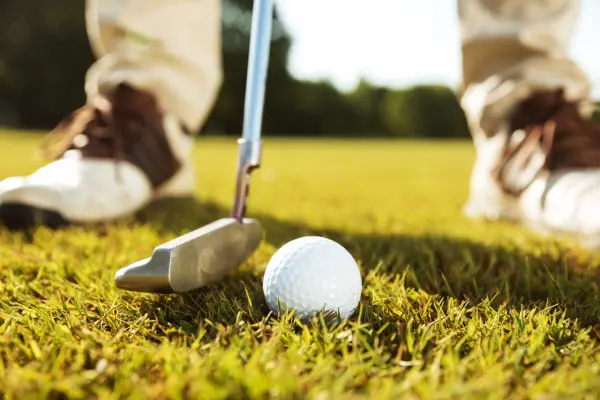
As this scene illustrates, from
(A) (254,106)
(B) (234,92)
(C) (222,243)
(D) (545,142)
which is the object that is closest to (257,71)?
(A) (254,106)

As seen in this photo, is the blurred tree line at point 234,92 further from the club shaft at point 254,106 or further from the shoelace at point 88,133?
the club shaft at point 254,106

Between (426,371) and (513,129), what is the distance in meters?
1.88

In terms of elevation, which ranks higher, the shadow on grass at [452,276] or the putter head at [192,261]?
the putter head at [192,261]

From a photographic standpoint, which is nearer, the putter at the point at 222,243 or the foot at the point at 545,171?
the putter at the point at 222,243

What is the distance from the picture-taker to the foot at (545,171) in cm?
211

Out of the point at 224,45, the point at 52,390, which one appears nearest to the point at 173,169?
the point at 52,390

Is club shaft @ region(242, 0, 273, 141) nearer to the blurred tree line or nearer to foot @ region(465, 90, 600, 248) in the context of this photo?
foot @ region(465, 90, 600, 248)

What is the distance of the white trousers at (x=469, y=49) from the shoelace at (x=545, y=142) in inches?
3.5

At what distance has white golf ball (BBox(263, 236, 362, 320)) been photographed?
1288 mm

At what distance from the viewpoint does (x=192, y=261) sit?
1.38 meters

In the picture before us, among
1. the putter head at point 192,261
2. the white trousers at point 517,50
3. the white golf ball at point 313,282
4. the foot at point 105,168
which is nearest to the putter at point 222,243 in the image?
the putter head at point 192,261

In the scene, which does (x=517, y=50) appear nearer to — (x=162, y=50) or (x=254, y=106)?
(x=254, y=106)

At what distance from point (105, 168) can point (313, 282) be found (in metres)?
1.38

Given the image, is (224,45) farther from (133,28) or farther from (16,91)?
(133,28)
